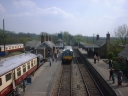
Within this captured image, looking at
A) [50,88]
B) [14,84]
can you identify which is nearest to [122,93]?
[50,88]

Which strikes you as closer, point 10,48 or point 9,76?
point 9,76

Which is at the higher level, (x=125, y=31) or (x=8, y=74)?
(x=125, y=31)

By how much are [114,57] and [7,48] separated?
1202 inches

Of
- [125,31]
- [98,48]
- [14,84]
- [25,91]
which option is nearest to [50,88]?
[25,91]

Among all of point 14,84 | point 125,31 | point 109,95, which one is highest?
point 125,31

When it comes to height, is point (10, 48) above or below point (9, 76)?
above

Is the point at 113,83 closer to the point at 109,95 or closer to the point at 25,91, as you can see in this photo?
the point at 109,95

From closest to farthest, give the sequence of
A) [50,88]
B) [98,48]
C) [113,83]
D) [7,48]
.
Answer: [50,88] → [113,83] → [98,48] → [7,48]

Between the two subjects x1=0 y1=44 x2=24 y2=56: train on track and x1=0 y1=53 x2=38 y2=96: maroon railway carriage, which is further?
x1=0 y1=44 x2=24 y2=56: train on track

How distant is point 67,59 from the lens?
103ft

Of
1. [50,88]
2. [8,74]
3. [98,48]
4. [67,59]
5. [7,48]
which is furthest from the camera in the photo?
[7,48]

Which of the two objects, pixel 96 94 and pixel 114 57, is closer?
pixel 96 94

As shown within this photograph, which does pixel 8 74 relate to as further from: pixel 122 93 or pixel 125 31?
pixel 125 31

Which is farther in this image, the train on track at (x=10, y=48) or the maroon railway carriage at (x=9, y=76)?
the train on track at (x=10, y=48)
